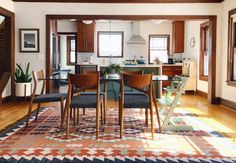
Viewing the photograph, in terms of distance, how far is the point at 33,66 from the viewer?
7184mm

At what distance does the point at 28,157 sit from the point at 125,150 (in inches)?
39.3

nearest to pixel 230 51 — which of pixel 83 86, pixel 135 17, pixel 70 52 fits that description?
pixel 135 17

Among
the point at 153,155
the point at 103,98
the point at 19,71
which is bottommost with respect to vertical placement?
the point at 153,155

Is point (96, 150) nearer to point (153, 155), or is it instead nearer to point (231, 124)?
point (153, 155)

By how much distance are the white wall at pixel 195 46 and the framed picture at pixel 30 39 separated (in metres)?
4.69

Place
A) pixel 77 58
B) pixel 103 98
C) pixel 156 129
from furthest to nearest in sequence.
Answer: pixel 77 58 → pixel 103 98 → pixel 156 129

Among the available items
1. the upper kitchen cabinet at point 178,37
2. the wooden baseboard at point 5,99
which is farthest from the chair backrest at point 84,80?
the upper kitchen cabinet at point 178,37

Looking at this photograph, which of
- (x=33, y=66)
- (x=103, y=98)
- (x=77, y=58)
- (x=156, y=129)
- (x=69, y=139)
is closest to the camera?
(x=69, y=139)

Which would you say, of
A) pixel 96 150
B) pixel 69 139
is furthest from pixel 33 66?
pixel 96 150

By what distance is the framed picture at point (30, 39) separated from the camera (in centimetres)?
708

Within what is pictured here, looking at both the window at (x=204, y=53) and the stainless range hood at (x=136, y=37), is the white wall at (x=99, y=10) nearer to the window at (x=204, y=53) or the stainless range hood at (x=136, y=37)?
the window at (x=204, y=53)

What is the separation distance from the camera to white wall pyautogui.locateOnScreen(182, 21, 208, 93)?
8.81 metres

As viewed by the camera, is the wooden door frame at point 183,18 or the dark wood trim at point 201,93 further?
the dark wood trim at point 201,93

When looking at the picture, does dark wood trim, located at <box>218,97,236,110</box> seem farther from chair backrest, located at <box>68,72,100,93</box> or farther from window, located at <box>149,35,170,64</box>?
window, located at <box>149,35,170,64</box>
